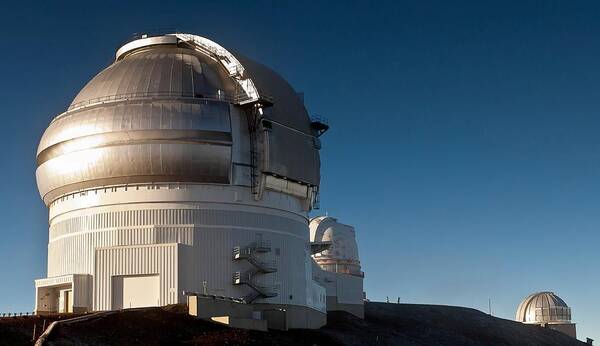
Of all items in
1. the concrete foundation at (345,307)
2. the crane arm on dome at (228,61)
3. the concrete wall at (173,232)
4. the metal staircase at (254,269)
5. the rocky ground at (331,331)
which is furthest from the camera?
the concrete foundation at (345,307)

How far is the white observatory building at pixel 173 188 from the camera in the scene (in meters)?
56.3

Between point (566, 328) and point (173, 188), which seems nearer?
point (173, 188)

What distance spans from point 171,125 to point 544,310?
68.1 metres

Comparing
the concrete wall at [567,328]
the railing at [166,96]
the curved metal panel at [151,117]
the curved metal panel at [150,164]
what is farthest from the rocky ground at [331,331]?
the railing at [166,96]

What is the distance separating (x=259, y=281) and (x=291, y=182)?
295 inches

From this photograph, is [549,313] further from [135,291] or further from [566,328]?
[135,291]

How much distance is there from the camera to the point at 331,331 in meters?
64.8

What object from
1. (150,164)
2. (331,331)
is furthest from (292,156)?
(331,331)

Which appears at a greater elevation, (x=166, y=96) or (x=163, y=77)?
(x=163, y=77)

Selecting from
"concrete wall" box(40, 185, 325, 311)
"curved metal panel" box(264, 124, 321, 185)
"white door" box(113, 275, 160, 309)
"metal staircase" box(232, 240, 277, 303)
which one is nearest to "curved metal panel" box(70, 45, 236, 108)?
"curved metal panel" box(264, 124, 321, 185)

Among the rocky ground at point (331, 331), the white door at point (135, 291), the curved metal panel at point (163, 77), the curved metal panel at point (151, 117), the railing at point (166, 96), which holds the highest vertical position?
the curved metal panel at point (163, 77)

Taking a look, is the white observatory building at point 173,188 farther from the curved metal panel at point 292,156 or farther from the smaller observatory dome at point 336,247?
the smaller observatory dome at point 336,247

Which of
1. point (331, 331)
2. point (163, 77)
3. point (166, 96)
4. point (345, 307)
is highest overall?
point (163, 77)

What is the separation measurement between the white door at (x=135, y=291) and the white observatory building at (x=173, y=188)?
67 mm
